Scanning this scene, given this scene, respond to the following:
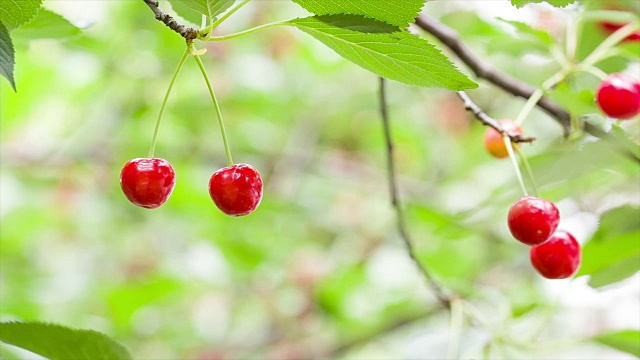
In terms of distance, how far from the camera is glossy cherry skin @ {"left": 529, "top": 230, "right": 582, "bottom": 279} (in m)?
1.16

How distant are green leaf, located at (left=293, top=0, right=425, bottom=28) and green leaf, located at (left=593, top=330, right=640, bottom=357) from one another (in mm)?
850

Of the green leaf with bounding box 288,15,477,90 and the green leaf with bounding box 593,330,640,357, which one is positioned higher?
the green leaf with bounding box 288,15,477,90

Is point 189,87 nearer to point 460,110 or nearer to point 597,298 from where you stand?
point 460,110

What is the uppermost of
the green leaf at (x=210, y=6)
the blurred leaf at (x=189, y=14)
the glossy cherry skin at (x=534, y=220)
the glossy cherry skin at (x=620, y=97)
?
the glossy cherry skin at (x=620, y=97)

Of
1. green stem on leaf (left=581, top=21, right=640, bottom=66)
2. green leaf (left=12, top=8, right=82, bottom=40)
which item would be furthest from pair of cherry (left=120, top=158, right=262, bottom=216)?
green stem on leaf (left=581, top=21, right=640, bottom=66)

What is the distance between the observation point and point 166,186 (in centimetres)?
97

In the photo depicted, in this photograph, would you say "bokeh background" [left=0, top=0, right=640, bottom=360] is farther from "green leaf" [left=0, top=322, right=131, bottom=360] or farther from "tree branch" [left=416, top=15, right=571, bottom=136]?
"green leaf" [left=0, top=322, right=131, bottom=360]

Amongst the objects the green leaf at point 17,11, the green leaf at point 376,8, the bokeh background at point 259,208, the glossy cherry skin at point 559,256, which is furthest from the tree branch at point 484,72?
the bokeh background at point 259,208

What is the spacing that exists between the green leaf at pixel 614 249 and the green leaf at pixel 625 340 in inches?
4.9

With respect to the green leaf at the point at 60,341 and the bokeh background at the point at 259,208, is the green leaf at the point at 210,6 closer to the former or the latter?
the green leaf at the point at 60,341

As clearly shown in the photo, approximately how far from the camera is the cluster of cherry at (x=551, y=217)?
1.06 meters

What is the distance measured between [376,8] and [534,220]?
16.1 inches

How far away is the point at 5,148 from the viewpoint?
329 cm

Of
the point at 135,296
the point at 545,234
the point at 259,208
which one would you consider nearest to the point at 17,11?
the point at 545,234
